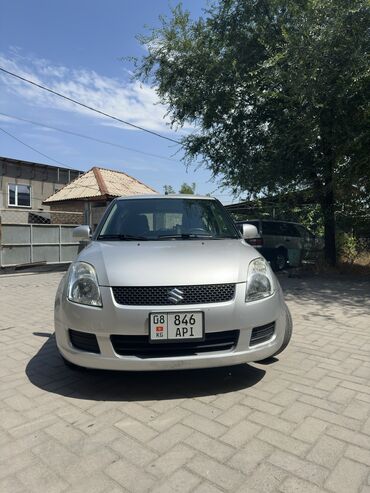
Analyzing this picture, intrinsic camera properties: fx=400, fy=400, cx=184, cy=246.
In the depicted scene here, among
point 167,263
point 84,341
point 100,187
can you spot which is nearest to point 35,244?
point 100,187

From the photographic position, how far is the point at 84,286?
3.11m

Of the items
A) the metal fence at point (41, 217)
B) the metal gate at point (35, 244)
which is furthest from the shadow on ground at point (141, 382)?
the metal fence at point (41, 217)

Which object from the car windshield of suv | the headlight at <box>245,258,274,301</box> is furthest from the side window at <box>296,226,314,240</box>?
the headlight at <box>245,258,274,301</box>

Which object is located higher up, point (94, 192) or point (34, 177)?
point (34, 177)

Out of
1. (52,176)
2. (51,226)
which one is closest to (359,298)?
(51,226)

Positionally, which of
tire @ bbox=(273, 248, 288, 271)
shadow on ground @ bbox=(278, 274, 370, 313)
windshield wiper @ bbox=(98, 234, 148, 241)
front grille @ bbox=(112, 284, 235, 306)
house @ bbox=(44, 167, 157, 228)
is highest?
house @ bbox=(44, 167, 157, 228)

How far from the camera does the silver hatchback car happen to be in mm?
2875

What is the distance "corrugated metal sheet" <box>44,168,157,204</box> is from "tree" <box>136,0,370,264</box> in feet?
17.9

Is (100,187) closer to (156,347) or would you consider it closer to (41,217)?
(41,217)

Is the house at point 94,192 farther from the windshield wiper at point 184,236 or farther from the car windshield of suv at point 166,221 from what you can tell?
the windshield wiper at point 184,236

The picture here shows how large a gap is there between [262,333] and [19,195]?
25527 mm

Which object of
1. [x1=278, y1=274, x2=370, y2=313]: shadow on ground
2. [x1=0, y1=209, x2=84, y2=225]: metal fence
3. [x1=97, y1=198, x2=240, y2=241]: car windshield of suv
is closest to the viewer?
[x1=97, y1=198, x2=240, y2=241]: car windshield of suv

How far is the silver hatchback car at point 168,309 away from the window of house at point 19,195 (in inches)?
955

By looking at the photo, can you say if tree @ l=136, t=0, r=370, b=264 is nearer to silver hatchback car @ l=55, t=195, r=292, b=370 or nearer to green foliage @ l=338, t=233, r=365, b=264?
green foliage @ l=338, t=233, r=365, b=264
